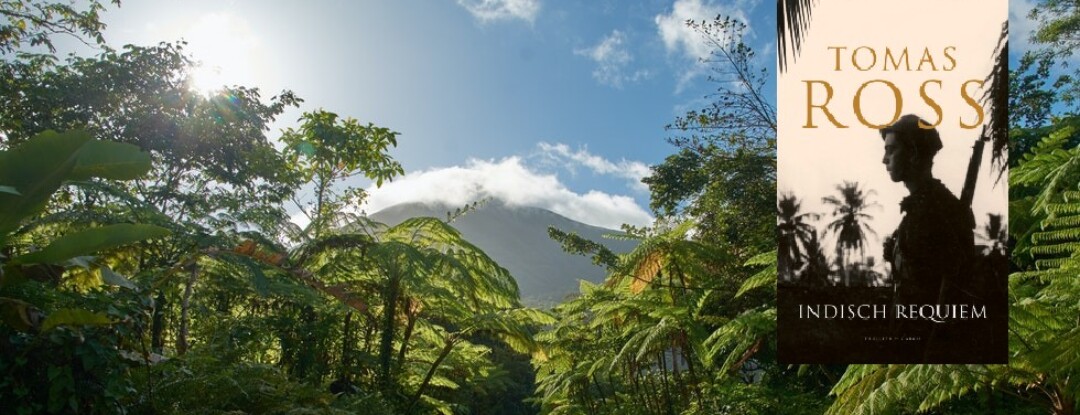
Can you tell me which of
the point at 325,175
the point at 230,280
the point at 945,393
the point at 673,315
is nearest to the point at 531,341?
the point at 673,315

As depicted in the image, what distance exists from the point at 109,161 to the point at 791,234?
3.14 metres

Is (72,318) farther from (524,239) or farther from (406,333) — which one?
(524,239)

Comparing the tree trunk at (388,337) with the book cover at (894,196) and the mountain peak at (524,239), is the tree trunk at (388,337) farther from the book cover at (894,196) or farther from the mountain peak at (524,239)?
the mountain peak at (524,239)

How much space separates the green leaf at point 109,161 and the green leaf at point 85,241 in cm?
38

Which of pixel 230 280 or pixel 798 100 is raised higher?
pixel 798 100

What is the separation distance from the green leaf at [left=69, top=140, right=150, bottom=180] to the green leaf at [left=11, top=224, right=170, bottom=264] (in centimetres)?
38

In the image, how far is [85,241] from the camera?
2.92 metres

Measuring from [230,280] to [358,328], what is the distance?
177 centimetres

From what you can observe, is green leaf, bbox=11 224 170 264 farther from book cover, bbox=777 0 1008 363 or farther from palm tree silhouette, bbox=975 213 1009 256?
palm tree silhouette, bbox=975 213 1009 256

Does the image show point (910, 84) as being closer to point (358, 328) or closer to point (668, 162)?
point (358, 328)

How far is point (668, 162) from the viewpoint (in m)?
9.41

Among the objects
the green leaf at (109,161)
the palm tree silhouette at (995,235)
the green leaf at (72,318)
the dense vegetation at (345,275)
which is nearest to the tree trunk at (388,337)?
the dense vegetation at (345,275)

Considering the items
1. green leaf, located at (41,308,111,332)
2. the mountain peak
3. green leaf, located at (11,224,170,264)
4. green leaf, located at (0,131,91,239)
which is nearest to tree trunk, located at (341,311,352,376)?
green leaf, located at (11,224,170,264)

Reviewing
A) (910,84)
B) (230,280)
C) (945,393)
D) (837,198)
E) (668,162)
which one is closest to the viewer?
(910,84)
